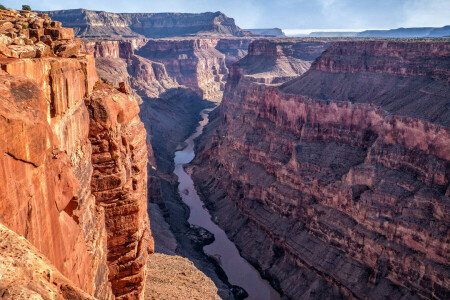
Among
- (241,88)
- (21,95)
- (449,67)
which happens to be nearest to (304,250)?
(449,67)

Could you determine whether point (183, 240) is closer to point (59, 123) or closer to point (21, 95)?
point (59, 123)

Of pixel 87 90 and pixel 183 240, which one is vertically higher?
pixel 87 90

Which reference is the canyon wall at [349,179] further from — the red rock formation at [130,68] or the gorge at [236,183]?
the red rock formation at [130,68]

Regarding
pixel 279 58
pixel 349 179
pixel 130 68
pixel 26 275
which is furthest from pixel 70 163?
pixel 130 68

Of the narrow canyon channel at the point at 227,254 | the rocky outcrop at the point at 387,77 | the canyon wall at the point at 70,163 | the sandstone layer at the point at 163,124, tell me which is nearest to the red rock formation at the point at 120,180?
the canyon wall at the point at 70,163

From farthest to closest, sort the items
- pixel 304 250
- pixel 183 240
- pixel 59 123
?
pixel 183 240 < pixel 304 250 < pixel 59 123

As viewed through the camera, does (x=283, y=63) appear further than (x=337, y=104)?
Yes
